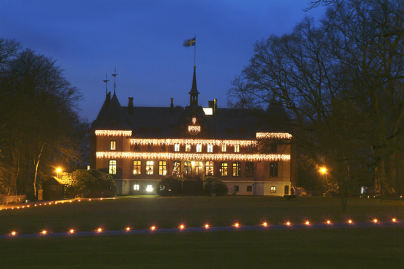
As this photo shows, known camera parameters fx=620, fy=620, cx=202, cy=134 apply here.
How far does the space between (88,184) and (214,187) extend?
1440 centimetres

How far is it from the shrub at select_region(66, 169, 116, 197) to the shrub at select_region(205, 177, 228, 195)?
11.4 m

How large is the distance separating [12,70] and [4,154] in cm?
783

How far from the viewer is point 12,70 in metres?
46.5

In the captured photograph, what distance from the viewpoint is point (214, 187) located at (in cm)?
7075

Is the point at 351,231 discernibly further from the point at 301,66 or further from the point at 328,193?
the point at 328,193

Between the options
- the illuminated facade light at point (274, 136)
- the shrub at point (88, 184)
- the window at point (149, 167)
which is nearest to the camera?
the illuminated facade light at point (274, 136)

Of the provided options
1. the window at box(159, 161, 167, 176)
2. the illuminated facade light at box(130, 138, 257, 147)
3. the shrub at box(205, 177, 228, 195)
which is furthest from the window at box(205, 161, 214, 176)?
the shrub at box(205, 177, 228, 195)

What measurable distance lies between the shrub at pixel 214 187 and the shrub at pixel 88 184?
11410 mm

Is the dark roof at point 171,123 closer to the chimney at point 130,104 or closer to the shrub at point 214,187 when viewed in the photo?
the chimney at point 130,104

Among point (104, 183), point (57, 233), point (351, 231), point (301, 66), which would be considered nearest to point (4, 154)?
point (104, 183)

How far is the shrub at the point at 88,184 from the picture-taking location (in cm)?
6481

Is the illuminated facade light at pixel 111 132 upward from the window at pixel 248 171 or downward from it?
upward

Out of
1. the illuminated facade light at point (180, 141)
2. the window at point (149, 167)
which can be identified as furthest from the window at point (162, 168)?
the illuminated facade light at point (180, 141)

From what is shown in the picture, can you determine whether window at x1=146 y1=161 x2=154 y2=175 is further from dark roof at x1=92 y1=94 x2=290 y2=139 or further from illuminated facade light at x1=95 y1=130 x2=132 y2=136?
illuminated facade light at x1=95 y1=130 x2=132 y2=136
